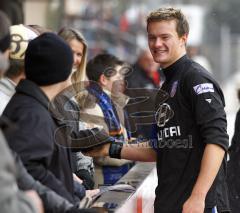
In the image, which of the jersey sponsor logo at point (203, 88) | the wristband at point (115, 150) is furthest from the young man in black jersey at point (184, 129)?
the wristband at point (115, 150)

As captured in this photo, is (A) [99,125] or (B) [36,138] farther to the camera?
(A) [99,125]

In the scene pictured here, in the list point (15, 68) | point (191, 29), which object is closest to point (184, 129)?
point (15, 68)

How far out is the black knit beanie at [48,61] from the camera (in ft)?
12.4

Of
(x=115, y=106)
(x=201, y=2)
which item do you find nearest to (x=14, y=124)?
(x=115, y=106)

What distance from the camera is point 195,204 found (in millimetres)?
4645

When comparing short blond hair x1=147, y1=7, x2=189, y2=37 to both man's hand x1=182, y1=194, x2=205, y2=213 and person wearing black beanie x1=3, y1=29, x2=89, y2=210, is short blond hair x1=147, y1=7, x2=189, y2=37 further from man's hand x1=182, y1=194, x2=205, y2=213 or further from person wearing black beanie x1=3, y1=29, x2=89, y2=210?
person wearing black beanie x1=3, y1=29, x2=89, y2=210

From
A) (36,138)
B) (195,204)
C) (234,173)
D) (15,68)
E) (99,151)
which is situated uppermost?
(15,68)

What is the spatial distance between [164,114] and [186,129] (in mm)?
215

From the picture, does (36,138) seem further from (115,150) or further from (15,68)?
(115,150)

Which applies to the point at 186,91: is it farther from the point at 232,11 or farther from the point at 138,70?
the point at 232,11

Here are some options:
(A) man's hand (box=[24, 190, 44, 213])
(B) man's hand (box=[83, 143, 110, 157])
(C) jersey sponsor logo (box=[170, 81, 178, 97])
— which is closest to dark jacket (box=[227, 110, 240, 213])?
(B) man's hand (box=[83, 143, 110, 157])

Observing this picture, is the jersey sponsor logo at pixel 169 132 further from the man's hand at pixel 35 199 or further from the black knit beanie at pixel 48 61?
the man's hand at pixel 35 199

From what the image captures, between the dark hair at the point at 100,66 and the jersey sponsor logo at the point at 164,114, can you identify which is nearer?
the jersey sponsor logo at the point at 164,114

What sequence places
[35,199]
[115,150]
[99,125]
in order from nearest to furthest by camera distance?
[35,199]
[115,150]
[99,125]
